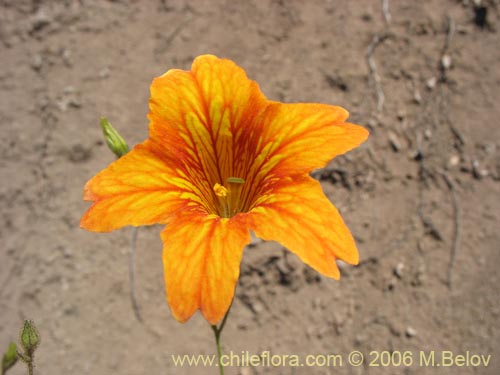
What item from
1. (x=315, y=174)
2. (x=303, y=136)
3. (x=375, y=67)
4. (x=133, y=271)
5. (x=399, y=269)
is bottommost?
(x=133, y=271)

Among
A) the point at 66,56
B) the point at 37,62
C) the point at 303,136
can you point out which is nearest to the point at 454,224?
the point at 303,136

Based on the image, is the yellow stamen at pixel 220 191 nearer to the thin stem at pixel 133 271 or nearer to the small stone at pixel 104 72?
the thin stem at pixel 133 271

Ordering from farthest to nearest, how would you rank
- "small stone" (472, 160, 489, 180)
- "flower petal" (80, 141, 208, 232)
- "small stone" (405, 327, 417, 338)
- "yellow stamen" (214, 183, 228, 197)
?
"small stone" (472, 160, 489, 180) → "small stone" (405, 327, 417, 338) → "yellow stamen" (214, 183, 228, 197) → "flower petal" (80, 141, 208, 232)

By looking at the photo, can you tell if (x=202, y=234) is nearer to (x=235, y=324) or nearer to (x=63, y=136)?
(x=235, y=324)

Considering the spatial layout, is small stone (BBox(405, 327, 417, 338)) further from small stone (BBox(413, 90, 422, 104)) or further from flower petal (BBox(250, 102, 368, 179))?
flower petal (BBox(250, 102, 368, 179))

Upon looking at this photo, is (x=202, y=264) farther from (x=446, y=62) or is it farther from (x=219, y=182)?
(x=446, y=62)

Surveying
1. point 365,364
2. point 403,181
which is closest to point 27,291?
point 365,364

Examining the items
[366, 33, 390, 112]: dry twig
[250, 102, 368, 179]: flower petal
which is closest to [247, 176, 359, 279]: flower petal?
[250, 102, 368, 179]: flower petal
